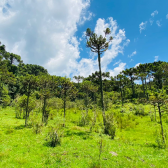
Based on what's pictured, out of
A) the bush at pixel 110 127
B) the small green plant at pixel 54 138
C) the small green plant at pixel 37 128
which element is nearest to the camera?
the small green plant at pixel 54 138

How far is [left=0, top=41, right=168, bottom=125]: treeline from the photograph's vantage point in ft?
64.7

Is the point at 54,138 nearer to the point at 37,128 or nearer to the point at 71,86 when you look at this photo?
the point at 37,128

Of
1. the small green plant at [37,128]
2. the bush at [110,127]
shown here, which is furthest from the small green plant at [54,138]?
the bush at [110,127]

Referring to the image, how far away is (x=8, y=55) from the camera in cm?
7838

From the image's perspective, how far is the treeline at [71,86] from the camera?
19.7 meters

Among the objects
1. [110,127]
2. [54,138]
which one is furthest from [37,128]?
[110,127]

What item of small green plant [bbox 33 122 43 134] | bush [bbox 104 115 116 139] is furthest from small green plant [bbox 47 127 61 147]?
bush [bbox 104 115 116 139]

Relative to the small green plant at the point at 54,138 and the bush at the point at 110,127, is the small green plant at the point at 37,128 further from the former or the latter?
the bush at the point at 110,127

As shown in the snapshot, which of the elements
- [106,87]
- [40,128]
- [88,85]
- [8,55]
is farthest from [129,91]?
[8,55]

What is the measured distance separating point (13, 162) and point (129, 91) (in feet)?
204

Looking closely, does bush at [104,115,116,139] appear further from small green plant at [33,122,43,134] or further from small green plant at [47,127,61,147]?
small green plant at [33,122,43,134]

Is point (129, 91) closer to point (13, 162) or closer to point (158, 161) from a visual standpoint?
point (158, 161)

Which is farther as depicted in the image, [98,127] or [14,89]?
[14,89]

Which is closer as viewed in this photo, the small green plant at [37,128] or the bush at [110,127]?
the bush at [110,127]
